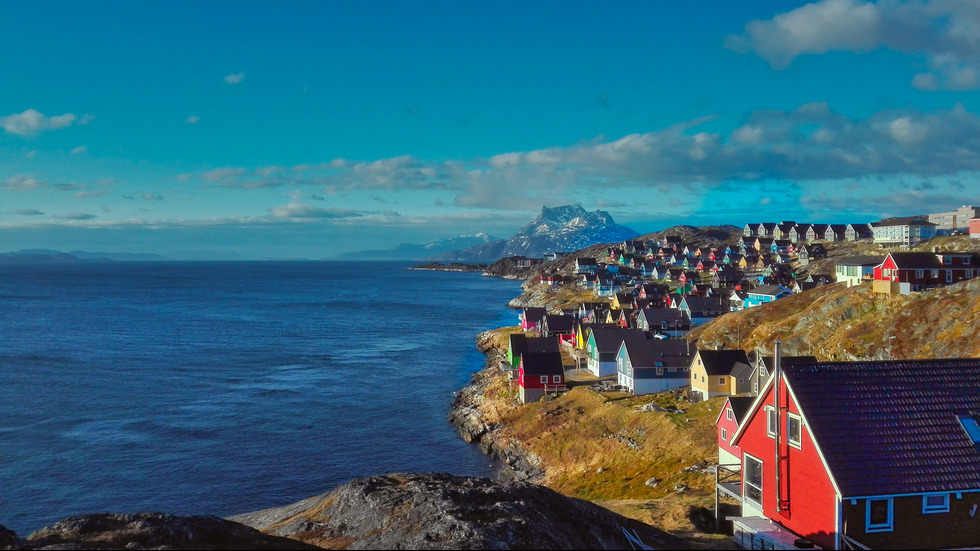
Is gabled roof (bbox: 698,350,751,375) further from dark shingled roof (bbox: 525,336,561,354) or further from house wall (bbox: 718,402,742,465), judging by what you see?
dark shingled roof (bbox: 525,336,561,354)

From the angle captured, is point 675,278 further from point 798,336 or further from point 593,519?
point 593,519

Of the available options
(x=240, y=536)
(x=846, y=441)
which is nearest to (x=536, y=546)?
(x=240, y=536)

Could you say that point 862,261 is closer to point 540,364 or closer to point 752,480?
point 540,364

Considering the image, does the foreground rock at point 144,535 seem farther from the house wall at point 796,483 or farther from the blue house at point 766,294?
the blue house at point 766,294

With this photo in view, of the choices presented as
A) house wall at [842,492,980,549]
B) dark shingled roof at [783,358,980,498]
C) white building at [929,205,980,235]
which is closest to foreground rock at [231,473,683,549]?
house wall at [842,492,980,549]

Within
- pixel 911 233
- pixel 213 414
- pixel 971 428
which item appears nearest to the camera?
pixel 971 428

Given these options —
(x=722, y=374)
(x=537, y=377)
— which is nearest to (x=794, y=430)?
(x=722, y=374)
